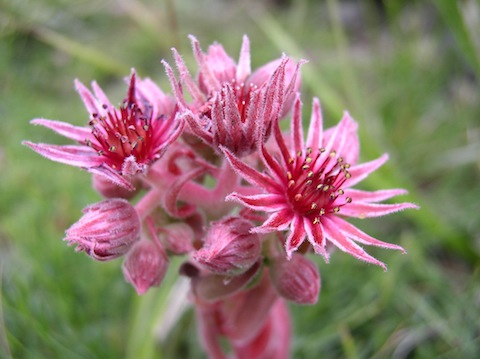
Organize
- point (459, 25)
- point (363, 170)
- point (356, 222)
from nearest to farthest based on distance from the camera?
point (363, 170) → point (459, 25) → point (356, 222)

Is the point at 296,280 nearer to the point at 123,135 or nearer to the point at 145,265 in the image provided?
the point at 145,265

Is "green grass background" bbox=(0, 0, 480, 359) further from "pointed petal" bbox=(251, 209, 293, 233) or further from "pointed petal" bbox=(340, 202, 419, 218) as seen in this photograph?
"pointed petal" bbox=(251, 209, 293, 233)

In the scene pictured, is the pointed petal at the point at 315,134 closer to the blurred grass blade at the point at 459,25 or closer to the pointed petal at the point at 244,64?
the pointed petal at the point at 244,64

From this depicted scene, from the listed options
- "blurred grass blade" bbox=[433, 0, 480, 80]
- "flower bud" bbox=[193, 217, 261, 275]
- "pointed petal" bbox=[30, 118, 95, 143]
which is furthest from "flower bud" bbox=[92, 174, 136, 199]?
"blurred grass blade" bbox=[433, 0, 480, 80]

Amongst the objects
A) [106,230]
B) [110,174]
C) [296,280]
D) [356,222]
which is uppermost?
[110,174]

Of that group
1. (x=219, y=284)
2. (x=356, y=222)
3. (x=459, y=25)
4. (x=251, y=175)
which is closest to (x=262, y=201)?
(x=251, y=175)

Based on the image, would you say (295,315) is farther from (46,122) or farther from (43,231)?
(46,122)

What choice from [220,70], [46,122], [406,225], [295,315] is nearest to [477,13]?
[406,225]

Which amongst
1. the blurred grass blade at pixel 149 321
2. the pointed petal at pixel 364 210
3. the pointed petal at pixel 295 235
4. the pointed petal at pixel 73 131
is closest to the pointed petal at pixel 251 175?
the pointed petal at pixel 295 235
